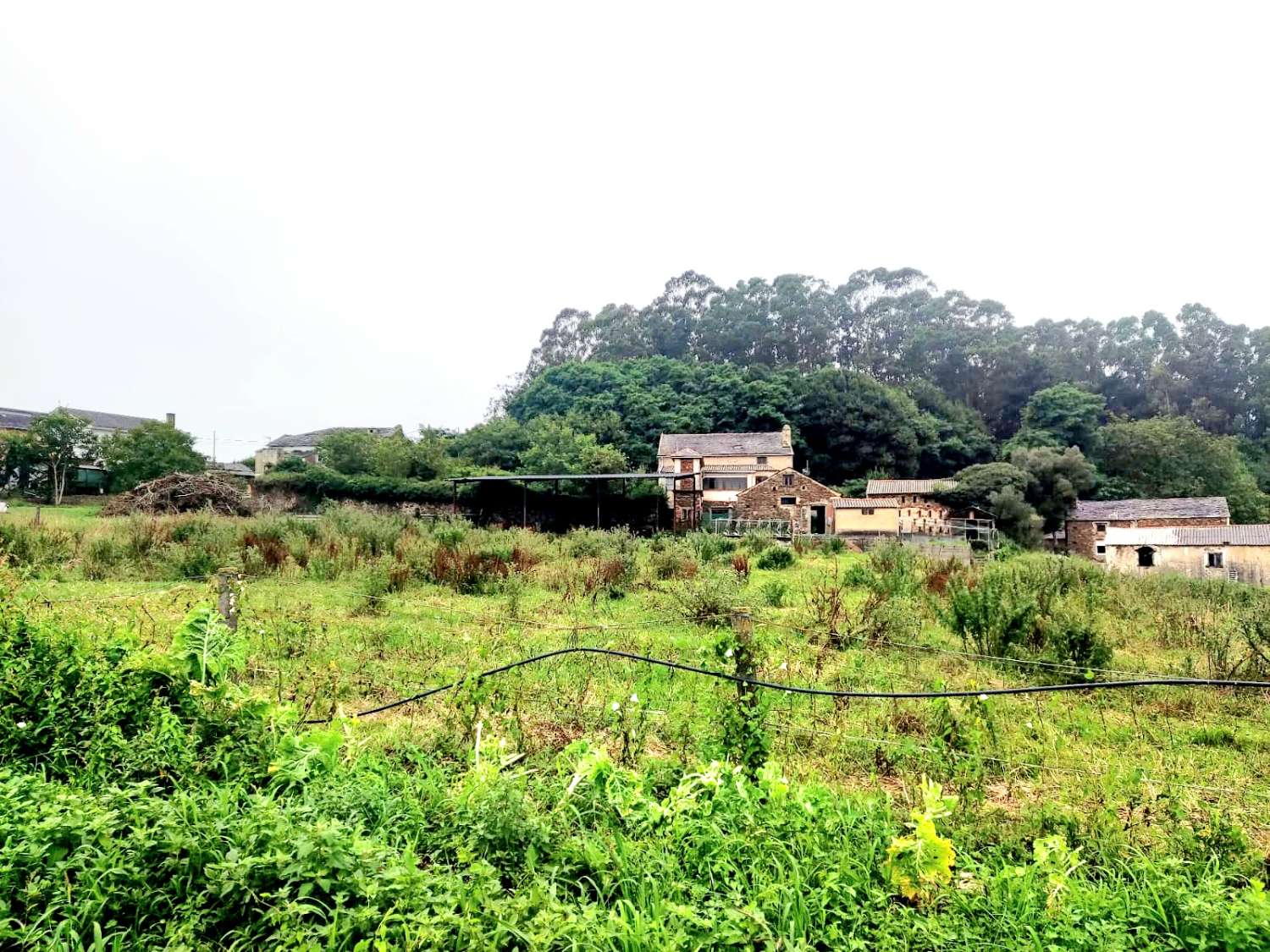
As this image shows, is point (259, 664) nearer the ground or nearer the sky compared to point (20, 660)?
nearer the ground

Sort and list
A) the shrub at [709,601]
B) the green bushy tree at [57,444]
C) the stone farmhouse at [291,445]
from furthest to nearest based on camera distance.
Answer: the stone farmhouse at [291,445] < the green bushy tree at [57,444] < the shrub at [709,601]

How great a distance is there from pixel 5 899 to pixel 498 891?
4.72ft

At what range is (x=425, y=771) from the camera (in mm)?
3262

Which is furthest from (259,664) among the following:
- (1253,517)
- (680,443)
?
(1253,517)

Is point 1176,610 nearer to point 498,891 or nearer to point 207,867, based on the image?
point 498,891

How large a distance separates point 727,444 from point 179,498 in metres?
28.3

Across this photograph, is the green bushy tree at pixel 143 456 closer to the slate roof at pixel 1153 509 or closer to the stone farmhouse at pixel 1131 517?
the stone farmhouse at pixel 1131 517

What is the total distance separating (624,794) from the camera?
268 cm

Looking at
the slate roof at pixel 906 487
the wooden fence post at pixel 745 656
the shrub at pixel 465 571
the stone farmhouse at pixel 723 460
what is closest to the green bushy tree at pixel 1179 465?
the slate roof at pixel 906 487

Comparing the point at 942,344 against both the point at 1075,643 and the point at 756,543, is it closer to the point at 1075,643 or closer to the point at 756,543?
the point at 756,543

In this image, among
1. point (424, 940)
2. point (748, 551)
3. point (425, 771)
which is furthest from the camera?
point (748, 551)

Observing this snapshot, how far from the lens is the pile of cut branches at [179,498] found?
2081 cm

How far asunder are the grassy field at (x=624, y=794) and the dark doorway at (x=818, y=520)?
2551 cm

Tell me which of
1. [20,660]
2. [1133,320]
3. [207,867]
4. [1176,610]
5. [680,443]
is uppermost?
[1133,320]
